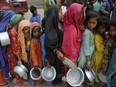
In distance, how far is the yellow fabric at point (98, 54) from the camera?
3.85 m

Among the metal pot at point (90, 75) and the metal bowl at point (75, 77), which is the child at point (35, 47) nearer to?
the metal bowl at point (75, 77)

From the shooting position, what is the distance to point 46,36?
13.0 ft

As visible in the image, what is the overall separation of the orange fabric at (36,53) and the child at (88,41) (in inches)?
30.6

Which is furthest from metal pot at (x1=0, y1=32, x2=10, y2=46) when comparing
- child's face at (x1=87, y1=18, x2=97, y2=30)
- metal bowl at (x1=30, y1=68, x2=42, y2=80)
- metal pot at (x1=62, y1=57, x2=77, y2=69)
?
child's face at (x1=87, y1=18, x2=97, y2=30)

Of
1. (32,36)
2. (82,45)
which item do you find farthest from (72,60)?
(32,36)

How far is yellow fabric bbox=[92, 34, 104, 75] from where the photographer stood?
12.6ft

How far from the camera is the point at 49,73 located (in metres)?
4.25

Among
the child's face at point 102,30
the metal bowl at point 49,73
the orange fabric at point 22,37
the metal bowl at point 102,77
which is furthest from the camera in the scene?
the orange fabric at point 22,37

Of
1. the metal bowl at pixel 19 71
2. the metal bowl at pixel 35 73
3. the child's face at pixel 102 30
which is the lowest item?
the metal bowl at pixel 35 73

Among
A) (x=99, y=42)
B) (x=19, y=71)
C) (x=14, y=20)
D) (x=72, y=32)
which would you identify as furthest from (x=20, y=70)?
(x=99, y=42)

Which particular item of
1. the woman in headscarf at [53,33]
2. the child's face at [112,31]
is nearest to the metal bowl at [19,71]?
the woman in headscarf at [53,33]

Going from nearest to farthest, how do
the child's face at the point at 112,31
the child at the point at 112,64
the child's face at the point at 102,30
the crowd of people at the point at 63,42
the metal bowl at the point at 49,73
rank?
the child at the point at 112,64
the child's face at the point at 112,31
the crowd of people at the point at 63,42
the child's face at the point at 102,30
the metal bowl at the point at 49,73

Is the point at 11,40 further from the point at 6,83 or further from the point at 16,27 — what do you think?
the point at 6,83

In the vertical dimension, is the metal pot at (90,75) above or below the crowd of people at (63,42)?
below
